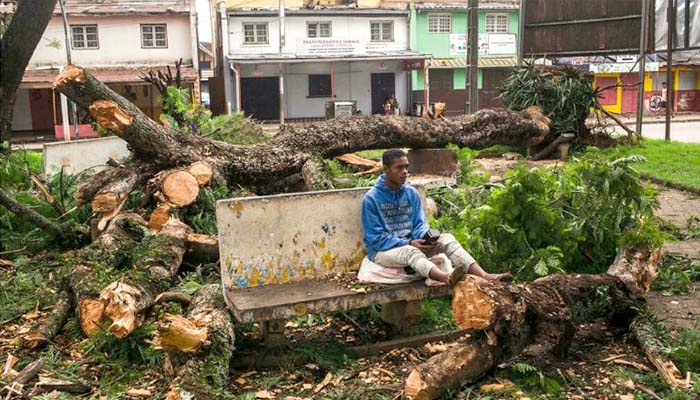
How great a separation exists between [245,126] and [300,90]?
21.5 meters

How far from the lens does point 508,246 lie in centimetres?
591

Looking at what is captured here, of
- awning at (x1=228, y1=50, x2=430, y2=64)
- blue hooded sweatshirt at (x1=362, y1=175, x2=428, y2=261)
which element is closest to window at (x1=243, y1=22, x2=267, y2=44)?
awning at (x1=228, y1=50, x2=430, y2=64)

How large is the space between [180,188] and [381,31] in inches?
1100

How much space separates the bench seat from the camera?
14.9 feet

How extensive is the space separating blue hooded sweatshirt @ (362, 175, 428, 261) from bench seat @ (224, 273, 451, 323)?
1.10 feet

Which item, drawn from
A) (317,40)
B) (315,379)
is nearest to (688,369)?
(315,379)

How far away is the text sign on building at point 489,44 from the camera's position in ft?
119

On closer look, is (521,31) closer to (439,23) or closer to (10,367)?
(10,367)

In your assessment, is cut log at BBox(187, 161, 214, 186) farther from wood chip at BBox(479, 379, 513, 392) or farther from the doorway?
the doorway

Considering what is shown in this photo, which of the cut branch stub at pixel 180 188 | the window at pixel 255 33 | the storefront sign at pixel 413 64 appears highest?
the window at pixel 255 33

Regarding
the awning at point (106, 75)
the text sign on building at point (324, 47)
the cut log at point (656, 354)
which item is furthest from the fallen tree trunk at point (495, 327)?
the text sign on building at point (324, 47)

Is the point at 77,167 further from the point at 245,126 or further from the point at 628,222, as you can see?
the point at 628,222

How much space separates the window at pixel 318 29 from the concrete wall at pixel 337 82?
1.41 meters

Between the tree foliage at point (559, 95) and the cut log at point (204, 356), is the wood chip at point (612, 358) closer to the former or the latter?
the cut log at point (204, 356)
